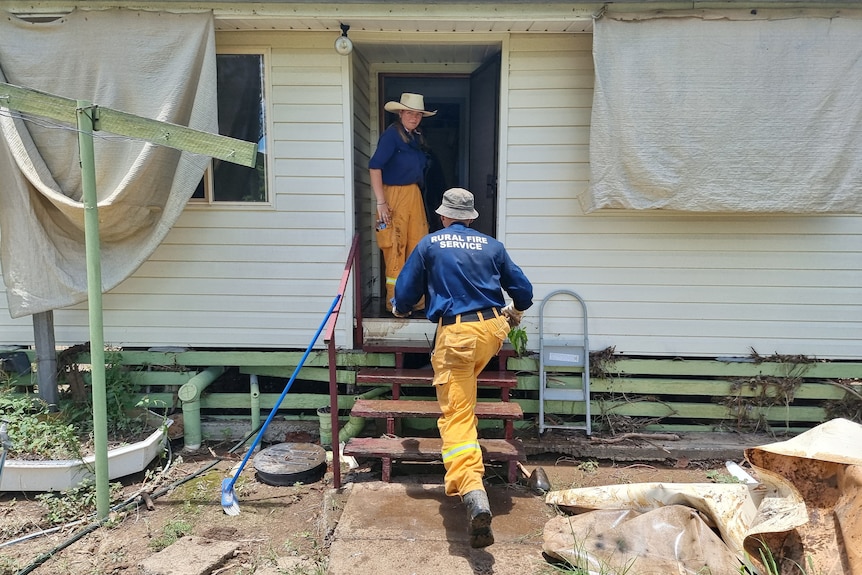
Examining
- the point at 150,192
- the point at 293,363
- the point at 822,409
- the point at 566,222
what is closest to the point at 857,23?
the point at 566,222

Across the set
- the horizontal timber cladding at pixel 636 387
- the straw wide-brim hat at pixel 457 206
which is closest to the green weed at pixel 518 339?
the horizontal timber cladding at pixel 636 387

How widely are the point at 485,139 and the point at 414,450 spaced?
306 cm

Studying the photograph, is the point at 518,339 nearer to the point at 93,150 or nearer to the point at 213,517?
the point at 213,517

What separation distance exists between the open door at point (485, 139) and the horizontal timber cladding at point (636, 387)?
63.4 inches

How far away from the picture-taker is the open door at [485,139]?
5.05m

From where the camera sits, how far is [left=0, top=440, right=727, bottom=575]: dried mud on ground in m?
3.06

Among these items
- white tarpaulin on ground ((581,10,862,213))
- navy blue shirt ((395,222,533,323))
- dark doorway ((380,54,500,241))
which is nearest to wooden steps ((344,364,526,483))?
navy blue shirt ((395,222,533,323))

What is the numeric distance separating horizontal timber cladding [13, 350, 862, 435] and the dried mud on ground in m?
0.43

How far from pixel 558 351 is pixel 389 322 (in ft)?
4.65

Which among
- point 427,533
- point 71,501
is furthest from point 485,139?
point 71,501

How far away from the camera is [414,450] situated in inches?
148

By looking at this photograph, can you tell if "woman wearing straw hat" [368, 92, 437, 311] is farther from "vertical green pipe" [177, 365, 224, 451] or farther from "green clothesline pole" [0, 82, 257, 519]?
"vertical green pipe" [177, 365, 224, 451]

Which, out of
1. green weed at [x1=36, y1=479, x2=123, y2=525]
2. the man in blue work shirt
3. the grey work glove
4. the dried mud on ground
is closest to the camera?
the dried mud on ground

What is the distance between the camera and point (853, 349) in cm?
448
